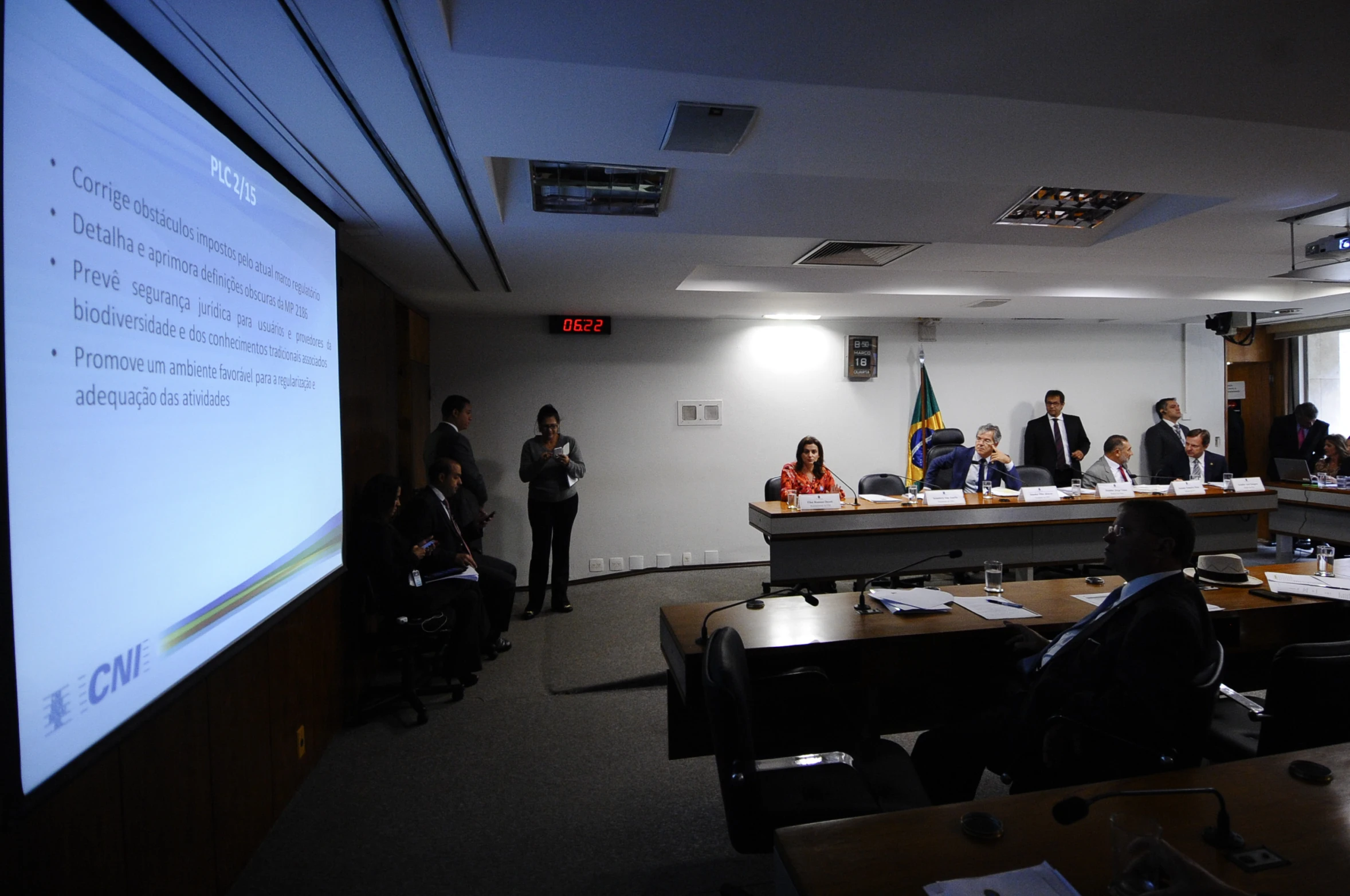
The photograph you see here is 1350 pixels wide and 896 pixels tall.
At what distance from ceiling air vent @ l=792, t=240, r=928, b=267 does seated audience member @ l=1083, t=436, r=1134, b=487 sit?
109 inches

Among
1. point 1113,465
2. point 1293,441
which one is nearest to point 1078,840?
point 1113,465

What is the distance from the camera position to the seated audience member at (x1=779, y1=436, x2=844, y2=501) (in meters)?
5.20

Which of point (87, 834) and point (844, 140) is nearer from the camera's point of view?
point (87, 834)

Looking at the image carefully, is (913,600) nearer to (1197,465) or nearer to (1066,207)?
(1066,207)

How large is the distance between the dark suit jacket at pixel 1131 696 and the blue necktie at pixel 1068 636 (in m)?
0.17

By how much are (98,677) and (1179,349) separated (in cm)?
957

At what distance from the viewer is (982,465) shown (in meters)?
5.41

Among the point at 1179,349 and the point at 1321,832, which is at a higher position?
the point at 1179,349

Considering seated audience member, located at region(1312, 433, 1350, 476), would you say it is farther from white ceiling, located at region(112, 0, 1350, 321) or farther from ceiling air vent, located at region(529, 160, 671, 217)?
ceiling air vent, located at region(529, 160, 671, 217)

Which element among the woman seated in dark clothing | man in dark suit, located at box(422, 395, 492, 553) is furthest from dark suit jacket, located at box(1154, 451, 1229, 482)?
the woman seated in dark clothing

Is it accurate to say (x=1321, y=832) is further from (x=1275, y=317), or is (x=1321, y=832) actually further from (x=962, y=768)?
(x=1275, y=317)

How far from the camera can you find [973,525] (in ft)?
16.1

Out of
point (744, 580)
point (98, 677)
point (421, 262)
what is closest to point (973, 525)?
point (744, 580)

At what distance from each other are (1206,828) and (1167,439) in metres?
6.86
